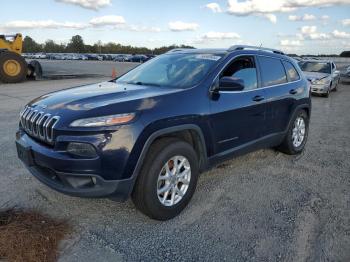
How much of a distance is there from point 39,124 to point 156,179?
1250mm

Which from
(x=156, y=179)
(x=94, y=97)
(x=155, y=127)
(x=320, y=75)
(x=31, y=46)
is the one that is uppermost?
(x=31, y=46)

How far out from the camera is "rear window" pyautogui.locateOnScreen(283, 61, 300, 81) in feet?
19.7

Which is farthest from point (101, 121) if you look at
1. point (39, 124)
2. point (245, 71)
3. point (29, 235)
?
point (245, 71)

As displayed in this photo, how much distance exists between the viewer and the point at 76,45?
413 feet

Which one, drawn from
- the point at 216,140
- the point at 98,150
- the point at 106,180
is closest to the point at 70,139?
the point at 98,150

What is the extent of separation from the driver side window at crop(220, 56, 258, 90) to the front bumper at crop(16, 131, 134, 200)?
6.68 feet

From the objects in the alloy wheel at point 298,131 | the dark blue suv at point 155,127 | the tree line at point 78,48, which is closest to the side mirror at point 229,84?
the dark blue suv at point 155,127

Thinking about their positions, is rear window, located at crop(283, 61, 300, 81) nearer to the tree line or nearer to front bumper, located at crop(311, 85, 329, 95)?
front bumper, located at crop(311, 85, 329, 95)

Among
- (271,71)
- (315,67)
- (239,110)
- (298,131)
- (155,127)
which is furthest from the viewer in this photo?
(315,67)

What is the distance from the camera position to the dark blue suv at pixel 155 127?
3.41 metres

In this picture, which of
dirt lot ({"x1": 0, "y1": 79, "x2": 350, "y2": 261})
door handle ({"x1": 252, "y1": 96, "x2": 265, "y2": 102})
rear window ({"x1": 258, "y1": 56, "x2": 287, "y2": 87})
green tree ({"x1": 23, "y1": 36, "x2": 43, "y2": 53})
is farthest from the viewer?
green tree ({"x1": 23, "y1": 36, "x2": 43, "y2": 53})

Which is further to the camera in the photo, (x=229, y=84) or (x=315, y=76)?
Result: (x=315, y=76)

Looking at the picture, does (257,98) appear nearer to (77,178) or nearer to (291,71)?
(291,71)

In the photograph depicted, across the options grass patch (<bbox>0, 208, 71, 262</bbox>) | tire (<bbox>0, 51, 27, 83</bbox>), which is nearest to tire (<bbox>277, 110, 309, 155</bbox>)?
grass patch (<bbox>0, 208, 71, 262</bbox>)
